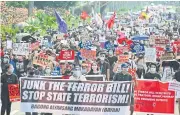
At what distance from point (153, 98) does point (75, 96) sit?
73.3 inches

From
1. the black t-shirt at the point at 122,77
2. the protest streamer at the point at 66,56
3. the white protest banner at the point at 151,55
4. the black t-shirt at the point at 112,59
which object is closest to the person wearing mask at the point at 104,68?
the protest streamer at the point at 66,56

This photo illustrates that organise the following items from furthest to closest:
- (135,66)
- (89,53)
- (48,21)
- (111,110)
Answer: (48,21)
(89,53)
(135,66)
(111,110)

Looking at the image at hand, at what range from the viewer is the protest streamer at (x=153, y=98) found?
15.8 metres

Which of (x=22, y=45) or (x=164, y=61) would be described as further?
(x=22, y=45)

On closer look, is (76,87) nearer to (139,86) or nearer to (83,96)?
(83,96)

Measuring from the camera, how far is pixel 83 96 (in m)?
15.2

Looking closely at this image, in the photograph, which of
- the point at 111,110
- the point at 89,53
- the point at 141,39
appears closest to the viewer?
the point at 111,110

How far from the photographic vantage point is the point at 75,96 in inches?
597

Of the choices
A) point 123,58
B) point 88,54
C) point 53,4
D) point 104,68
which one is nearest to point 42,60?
point 104,68

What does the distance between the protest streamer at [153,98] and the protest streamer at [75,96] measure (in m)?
0.81

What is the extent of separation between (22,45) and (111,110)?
11.1 meters

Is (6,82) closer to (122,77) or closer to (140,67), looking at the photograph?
(122,77)

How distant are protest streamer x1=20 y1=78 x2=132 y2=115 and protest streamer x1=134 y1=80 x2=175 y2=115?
812 mm

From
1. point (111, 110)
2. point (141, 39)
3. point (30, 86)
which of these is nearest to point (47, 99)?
point (30, 86)
